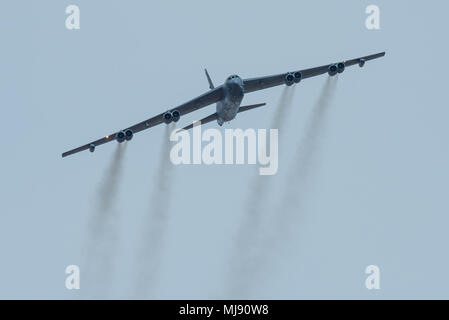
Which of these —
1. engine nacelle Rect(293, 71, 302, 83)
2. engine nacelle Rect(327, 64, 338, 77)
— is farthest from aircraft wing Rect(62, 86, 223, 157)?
engine nacelle Rect(327, 64, 338, 77)

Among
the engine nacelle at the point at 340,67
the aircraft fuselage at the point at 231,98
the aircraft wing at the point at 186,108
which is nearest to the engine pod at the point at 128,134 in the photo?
the aircraft wing at the point at 186,108

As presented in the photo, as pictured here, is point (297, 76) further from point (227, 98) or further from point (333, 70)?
point (227, 98)

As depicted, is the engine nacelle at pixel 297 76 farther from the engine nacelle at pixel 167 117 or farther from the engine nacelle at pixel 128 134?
the engine nacelle at pixel 128 134

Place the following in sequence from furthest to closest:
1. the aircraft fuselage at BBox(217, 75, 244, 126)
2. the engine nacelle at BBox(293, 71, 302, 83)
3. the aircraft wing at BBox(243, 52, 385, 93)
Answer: the aircraft wing at BBox(243, 52, 385, 93), the engine nacelle at BBox(293, 71, 302, 83), the aircraft fuselage at BBox(217, 75, 244, 126)

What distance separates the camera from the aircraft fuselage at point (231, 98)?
221ft

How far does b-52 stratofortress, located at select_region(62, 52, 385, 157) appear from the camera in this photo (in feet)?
222

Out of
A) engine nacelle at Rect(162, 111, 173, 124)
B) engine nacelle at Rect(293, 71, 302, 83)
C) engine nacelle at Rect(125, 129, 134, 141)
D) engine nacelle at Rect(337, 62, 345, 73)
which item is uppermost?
engine nacelle at Rect(337, 62, 345, 73)

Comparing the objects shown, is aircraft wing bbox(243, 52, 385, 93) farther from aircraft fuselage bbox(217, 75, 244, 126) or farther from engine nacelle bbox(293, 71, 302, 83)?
aircraft fuselage bbox(217, 75, 244, 126)
